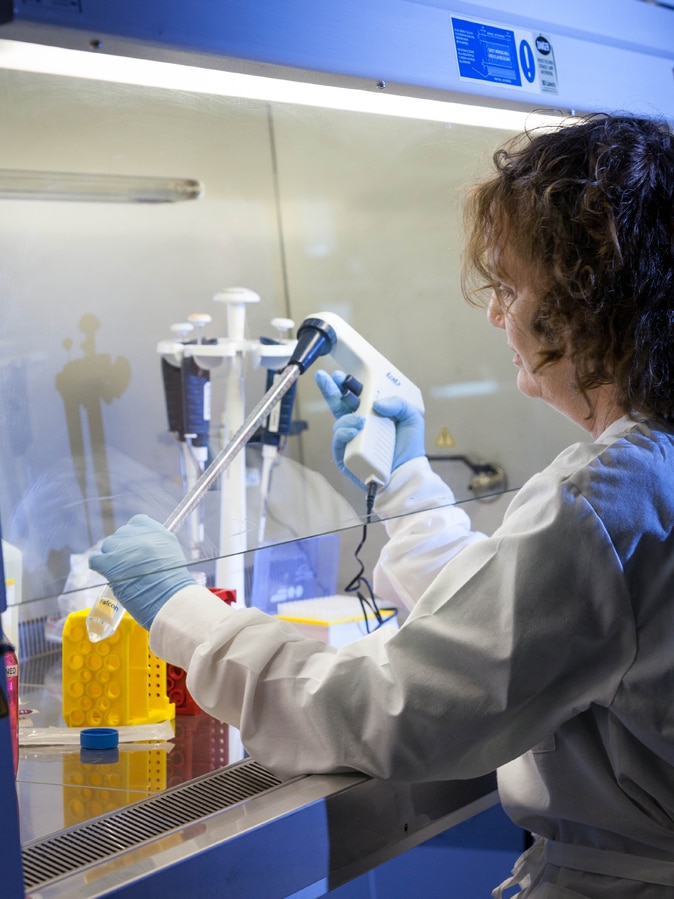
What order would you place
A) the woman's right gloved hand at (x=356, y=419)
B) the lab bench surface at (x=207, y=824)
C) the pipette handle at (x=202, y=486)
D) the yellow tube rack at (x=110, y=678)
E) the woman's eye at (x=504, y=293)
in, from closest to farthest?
the lab bench surface at (x=207, y=824) → the woman's eye at (x=504, y=293) → the pipette handle at (x=202, y=486) → the yellow tube rack at (x=110, y=678) → the woman's right gloved hand at (x=356, y=419)

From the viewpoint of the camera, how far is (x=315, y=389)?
1.54m

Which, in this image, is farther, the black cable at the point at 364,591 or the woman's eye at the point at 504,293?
the black cable at the point at 364,591

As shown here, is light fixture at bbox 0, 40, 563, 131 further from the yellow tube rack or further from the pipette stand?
the yellow tube rack

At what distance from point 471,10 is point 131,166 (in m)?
0.53

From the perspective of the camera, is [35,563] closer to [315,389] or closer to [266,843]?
[266,843]

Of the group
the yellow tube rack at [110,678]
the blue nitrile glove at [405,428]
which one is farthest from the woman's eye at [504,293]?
the yellow tube rack at [110,678]

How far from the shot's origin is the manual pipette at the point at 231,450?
126 centimetres

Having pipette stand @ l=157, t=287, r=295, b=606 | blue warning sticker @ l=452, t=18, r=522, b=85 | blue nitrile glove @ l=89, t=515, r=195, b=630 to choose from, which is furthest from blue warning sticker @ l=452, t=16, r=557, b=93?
blue nitrile glove @ l=89, t=515, r=195, b=630

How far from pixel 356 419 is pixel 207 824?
693 millimetres

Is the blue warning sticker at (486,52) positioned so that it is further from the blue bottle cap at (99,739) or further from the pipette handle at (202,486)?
the blue bottle cap at (99,739)

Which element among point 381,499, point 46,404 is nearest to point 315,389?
point 381,499

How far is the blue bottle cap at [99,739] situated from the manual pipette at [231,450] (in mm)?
128

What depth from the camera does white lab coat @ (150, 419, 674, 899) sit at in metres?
0.94

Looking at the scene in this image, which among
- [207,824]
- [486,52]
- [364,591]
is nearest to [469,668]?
[207,824]
